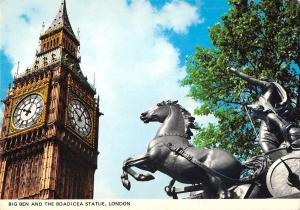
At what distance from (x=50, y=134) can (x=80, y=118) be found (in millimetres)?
4126

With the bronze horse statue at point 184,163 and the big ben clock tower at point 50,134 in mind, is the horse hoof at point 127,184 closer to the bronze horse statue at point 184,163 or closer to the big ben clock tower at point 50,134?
the bronze horse statue at point 184,163

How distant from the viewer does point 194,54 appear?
23.1 meters

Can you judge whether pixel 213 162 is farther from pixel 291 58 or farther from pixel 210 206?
pixel 291 58

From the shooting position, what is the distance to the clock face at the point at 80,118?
59344 mm

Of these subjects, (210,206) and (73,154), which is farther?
(73,154)

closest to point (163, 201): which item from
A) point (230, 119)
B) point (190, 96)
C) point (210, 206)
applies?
point (210, 206)

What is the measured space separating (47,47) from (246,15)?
4755cm

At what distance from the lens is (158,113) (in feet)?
38.9

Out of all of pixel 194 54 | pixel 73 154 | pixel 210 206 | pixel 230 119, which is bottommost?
pixel 210 206

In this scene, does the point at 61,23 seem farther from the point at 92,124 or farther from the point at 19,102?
the point at 92,124

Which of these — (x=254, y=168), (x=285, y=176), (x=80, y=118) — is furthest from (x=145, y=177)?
(x=80, y=118)

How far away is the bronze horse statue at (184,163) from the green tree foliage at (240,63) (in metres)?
8.87

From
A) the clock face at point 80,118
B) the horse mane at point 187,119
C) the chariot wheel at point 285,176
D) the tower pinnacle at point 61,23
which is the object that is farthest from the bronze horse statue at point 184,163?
the tower pinnacle at point 61,23

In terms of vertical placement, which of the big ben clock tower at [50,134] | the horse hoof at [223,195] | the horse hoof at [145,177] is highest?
the big ben clock tower at [50,134]
